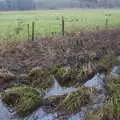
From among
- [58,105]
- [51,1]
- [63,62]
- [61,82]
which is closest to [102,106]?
[58,105]

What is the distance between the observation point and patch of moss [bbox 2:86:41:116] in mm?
13305

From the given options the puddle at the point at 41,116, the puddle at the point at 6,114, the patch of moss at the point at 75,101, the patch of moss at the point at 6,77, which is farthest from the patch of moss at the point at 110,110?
the patch of moss at the point at 6,77

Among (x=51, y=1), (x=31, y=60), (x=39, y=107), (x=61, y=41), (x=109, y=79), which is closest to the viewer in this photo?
(x=39, y=107)

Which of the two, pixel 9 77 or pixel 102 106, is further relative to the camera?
pixel 9 77

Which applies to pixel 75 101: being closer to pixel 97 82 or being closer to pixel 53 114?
pixel 53 114

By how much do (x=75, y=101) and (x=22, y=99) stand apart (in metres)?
2.24

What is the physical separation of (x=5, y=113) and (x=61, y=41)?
39.8 ft

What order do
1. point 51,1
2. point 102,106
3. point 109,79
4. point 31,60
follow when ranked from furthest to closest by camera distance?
point 51,1, point 31,60, point 109,79, point 102,106

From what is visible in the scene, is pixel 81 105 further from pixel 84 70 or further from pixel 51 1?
pixel 51 1

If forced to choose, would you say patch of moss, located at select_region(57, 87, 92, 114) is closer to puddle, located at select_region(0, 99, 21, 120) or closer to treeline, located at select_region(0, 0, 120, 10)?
puddle, located at select_region(0, 99, 21, 120)

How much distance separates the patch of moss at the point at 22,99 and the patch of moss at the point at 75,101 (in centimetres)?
116

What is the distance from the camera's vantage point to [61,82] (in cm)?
1677

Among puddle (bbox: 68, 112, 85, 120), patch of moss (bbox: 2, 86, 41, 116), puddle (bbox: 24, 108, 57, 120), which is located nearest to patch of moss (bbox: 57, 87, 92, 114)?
puddle (bbox: 68, 112, 85, 120)

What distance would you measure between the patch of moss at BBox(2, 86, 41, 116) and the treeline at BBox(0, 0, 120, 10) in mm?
88786
